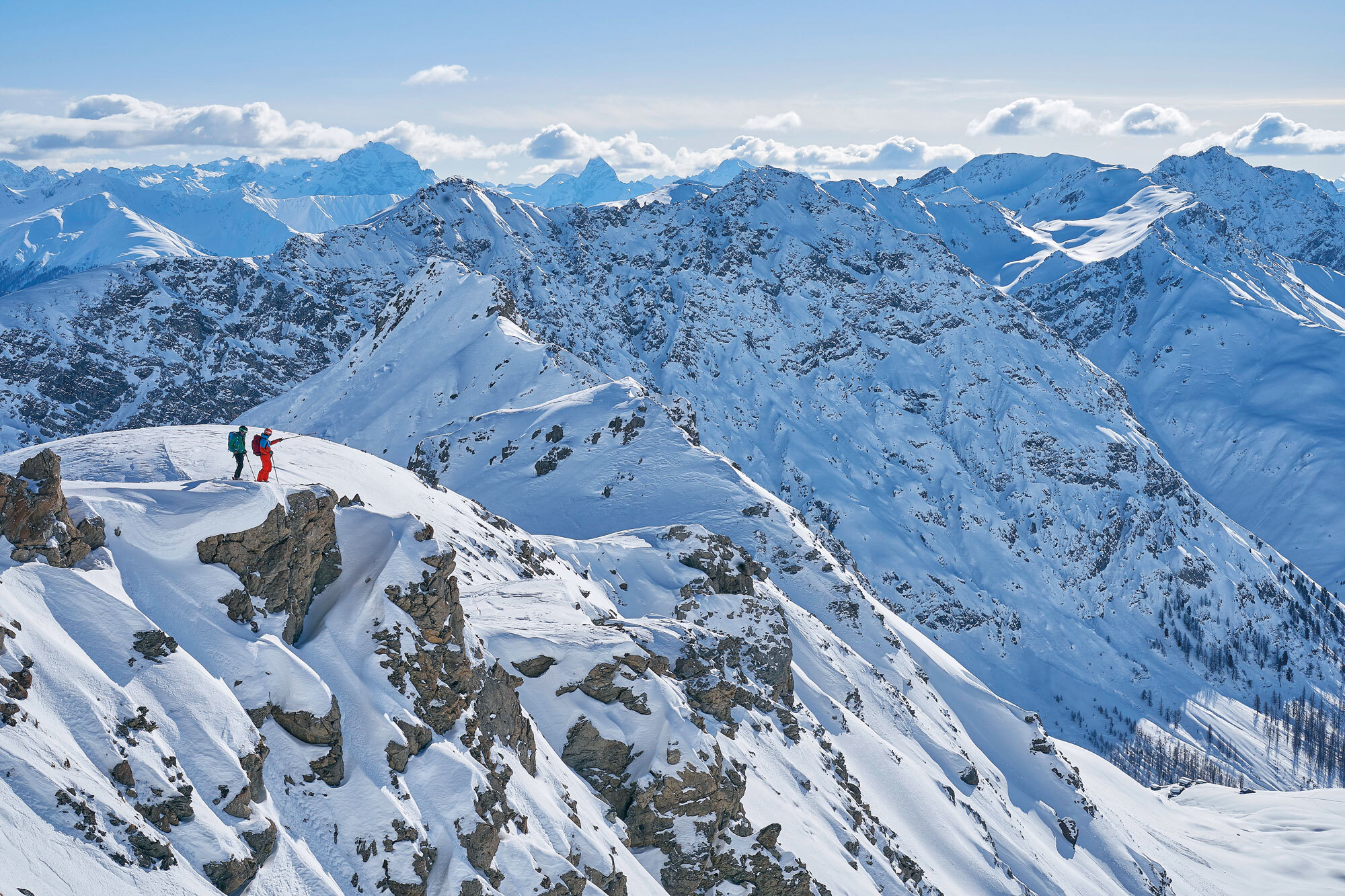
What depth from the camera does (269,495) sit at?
Result: 106ft

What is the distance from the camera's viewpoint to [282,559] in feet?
104

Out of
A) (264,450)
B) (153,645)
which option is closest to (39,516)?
(153,645)

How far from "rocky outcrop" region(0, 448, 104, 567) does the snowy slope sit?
765mm

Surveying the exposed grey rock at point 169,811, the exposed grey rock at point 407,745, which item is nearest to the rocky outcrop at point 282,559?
the exposed grey rock at point 407,745

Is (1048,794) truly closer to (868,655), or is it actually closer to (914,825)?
(868,655)

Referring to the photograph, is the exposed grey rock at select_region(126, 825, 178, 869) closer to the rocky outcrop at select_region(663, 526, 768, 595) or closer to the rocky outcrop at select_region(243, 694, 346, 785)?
the rocky outcrop at select_region(243, 694, 346, 785)

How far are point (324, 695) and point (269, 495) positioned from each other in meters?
8.27

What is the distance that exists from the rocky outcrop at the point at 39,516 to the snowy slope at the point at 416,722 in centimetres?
77

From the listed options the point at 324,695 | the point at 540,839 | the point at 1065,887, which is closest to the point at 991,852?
the point at 1065,887

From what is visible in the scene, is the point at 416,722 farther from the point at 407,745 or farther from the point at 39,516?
the point at 39,516

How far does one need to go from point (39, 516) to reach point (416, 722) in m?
14.3

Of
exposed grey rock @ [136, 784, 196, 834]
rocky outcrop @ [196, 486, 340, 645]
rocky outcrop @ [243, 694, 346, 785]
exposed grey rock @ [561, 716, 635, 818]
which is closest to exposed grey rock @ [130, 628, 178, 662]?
rocky outcrop @ [196, 486, 340, 645]

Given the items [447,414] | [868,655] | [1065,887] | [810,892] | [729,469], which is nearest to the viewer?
[810,892]

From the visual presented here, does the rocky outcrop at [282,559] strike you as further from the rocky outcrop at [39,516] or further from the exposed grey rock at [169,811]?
the exposed grey rock at [169,811]
